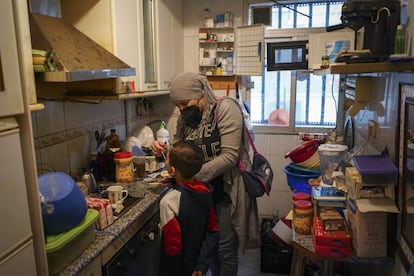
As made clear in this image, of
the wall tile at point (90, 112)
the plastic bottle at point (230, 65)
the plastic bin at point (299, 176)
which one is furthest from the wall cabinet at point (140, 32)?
the plastic bin at point (299, 176)

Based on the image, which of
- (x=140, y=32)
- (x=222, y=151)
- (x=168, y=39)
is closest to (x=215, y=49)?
(x=168, y=39)

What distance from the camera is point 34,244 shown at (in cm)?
96

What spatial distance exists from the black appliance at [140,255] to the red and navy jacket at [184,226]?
155 mm

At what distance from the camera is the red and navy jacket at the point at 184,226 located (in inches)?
55.1

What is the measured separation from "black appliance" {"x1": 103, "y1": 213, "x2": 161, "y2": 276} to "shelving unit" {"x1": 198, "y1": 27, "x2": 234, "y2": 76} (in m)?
1.44

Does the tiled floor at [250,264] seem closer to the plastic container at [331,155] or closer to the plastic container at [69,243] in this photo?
the plastic container at [331,155]

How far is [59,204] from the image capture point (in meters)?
1.09

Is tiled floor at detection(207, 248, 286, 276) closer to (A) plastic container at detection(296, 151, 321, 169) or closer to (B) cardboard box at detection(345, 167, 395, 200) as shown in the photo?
(A) plastic container at detection(296, 151, 321, 169)

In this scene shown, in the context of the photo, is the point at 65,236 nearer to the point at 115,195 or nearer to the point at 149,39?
the point at 115,195

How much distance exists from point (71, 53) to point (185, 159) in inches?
27.6

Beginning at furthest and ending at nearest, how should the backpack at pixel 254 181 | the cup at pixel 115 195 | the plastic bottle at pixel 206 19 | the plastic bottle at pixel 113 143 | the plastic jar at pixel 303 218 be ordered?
1. the plastic bottle at pixel 206 19
2. the plastic bottle at pixel 113 143
3. the backpack at pixel 254 181
4. the cup at pixel 115 195
5. the plastic jar at pixel 303 218

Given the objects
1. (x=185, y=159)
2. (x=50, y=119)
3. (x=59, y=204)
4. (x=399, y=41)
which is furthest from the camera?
(x=50, y=119)

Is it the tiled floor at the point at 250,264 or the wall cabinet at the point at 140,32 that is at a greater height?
the wall cabinet at the point at 140,32

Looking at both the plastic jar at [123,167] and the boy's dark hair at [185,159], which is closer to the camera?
the boy's dark hair at [185,159]
